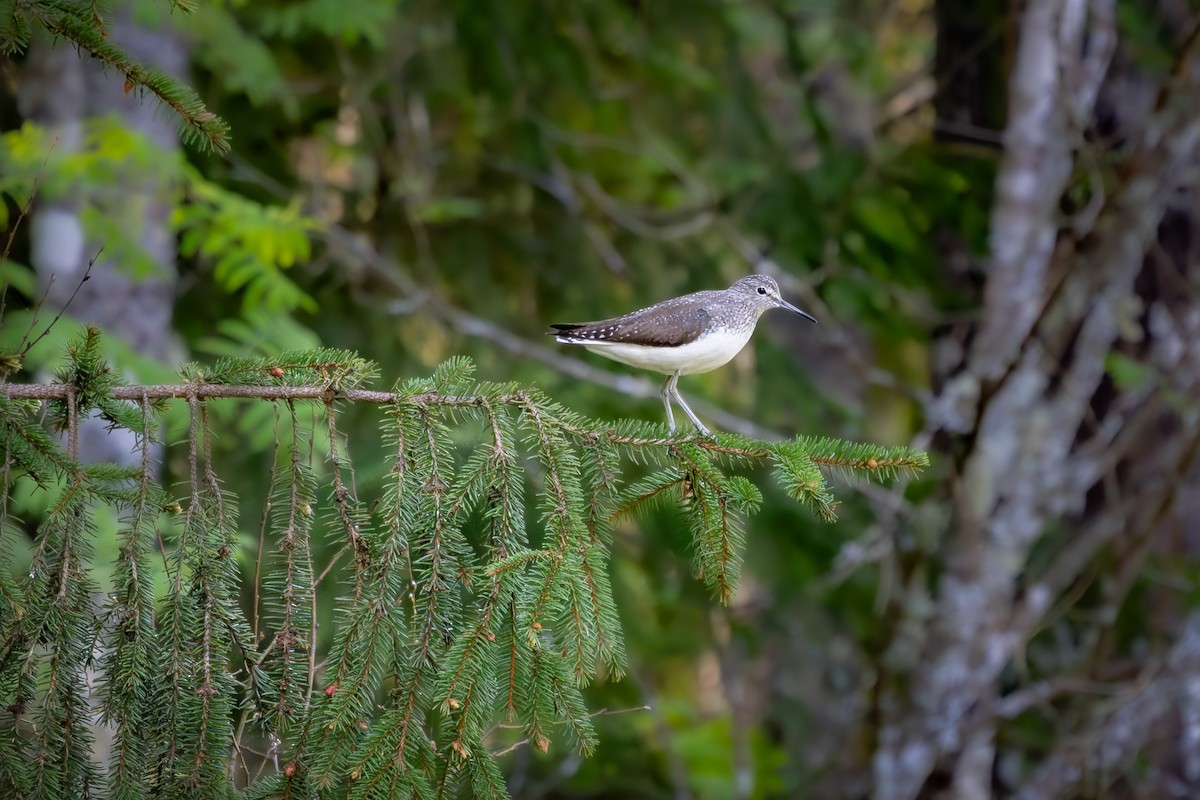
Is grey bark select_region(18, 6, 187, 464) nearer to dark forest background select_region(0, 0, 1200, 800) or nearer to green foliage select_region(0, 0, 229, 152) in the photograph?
dark forest background select_region(0, 0, 1200, 800)

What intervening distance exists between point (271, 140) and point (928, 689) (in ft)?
20.8

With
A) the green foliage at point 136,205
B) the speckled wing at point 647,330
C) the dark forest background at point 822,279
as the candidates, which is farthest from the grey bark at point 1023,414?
the green foliage at point 136,205

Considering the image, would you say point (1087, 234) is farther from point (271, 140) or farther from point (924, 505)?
point (271, 140)

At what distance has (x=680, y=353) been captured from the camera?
5078 millimetres

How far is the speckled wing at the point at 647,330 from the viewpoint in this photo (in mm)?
5102

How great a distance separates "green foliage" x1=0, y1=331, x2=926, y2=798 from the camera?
2.85 metres

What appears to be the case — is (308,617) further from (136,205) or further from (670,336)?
(136,205)

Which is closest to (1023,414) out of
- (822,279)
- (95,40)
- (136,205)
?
(822,279)

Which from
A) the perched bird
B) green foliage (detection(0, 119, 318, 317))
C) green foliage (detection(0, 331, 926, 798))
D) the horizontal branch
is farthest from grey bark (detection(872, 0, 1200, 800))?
the horizontal branch

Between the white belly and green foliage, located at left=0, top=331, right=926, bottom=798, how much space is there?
171cm

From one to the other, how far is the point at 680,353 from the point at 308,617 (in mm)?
2443

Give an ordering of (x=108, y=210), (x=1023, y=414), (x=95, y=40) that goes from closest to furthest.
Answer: (x=95, y=40) < (x=108, y=210) < (x=1023, y=414)

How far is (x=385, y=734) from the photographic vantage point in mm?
2926

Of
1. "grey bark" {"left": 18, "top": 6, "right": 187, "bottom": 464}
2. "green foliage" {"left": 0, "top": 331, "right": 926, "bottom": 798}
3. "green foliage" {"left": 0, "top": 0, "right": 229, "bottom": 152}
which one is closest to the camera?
"green foliage" {"left": 0, "top": 331, "right": 926, "bottom": 798}
